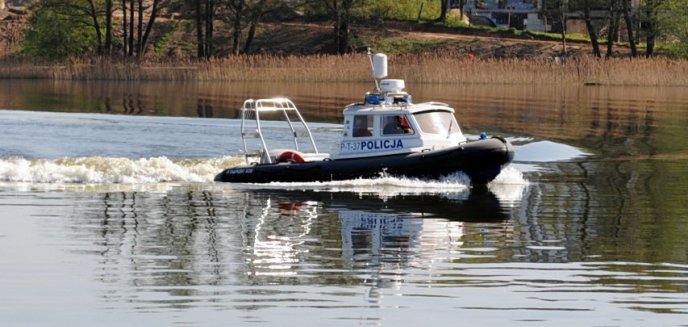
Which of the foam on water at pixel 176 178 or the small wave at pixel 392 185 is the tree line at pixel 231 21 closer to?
the foam on water at pixel 176 178

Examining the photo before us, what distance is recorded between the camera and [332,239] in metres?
22.7

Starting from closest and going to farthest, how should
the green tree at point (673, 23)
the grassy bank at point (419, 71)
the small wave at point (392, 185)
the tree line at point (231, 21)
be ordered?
1. the small wave at point (392, 185)
2. the grassy bank at point (419, 71)
3. the tree line at point (231, 21)
4. the green tree at point (673, 23)

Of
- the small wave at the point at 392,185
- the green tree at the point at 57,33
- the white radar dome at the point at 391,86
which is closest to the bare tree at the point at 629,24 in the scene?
the green tree at the point at 57,33

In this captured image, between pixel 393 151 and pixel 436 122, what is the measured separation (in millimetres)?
1165

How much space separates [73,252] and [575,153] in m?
19.9

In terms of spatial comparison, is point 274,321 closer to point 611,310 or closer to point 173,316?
point 173,316

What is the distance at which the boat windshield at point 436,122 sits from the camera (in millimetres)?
30516

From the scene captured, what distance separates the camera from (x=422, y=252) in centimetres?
2148

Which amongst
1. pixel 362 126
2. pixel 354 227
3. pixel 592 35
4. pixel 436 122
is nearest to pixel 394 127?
pixel 362 126

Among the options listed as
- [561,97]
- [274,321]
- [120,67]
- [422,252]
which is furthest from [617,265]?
[120,67]

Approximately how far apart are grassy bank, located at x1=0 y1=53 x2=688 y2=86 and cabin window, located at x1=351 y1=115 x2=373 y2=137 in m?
40.8

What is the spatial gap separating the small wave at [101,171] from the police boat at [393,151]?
52.1 inches

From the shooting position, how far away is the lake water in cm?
1728

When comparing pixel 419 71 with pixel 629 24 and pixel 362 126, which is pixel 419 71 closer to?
pixel 629 24
